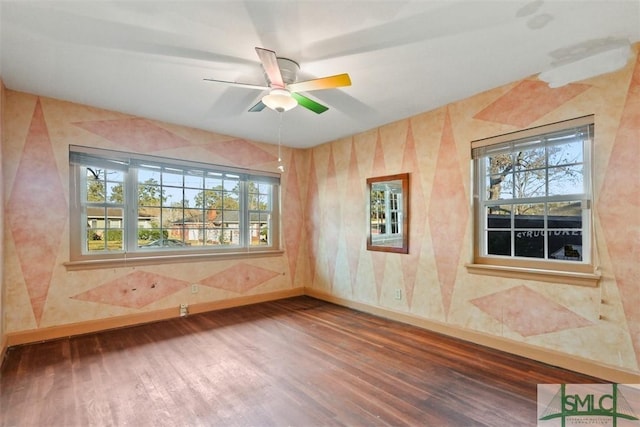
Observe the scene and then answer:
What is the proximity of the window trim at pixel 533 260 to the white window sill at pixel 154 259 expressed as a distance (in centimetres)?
301

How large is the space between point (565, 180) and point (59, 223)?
5.02 metres

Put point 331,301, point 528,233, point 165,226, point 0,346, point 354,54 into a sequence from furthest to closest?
point 331,301 < point 165,226 < point 528,233 < point 0,346 < point 354,54

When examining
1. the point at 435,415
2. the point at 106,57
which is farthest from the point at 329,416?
the point at 106,57

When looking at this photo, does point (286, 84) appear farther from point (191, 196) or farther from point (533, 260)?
point (533, 260)

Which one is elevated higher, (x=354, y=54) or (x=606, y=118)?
(x=354, y=54)

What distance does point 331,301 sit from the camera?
15.5 feet

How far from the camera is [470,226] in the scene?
3.15 metres

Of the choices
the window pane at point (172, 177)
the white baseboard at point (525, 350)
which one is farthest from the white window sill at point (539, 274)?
the window pane at point (172, 177)

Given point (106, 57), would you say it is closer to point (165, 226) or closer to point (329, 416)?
point (165, 226)

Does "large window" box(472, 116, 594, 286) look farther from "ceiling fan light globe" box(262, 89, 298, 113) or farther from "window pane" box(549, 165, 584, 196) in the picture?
"ceiling fan light globe" box(262, 89, 298, 113)

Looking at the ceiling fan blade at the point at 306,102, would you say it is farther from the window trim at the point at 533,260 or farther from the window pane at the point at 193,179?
the window pane at the point at 193,179

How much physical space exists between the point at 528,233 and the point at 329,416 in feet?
8.01

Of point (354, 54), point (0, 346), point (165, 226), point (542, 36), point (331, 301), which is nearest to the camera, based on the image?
point (542, 36)

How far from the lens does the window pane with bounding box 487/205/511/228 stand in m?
3.01
